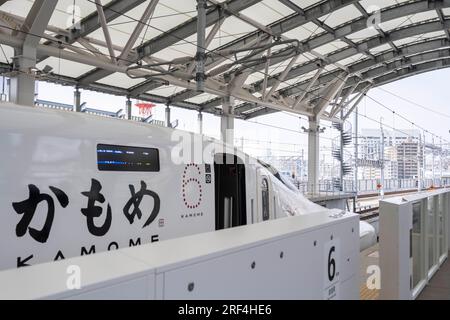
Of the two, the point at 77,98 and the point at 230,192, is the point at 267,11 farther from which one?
the point at 230,192

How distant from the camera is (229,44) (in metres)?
13.4

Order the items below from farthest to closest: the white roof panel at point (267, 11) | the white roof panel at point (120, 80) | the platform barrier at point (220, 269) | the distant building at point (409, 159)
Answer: the distant building at point (409, 159), the white roof panel at point (120, 80), the white roof panel at point (267, 11), the platform barrier at point (220, 269)

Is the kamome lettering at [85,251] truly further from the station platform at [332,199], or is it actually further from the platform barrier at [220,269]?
the station platform at [332,199]

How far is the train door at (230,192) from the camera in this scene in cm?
518

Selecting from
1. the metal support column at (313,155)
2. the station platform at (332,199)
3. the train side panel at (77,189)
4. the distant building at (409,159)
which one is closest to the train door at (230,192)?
the train side panel at (77,189)

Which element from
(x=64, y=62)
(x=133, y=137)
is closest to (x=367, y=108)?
(x=64, y=62)

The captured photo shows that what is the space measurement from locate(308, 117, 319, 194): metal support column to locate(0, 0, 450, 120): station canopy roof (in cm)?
63

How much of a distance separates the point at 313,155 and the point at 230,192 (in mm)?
16335

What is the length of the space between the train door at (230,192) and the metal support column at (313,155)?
1588 centimetres

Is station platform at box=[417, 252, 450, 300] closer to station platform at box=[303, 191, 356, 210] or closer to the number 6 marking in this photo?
the number 6 marking

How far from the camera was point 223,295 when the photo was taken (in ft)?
4.58

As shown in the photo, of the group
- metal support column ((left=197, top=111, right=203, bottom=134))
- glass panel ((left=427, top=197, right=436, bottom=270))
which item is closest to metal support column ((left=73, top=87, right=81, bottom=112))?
metal support column ((left=197, top=111, right=203, bottom=134))

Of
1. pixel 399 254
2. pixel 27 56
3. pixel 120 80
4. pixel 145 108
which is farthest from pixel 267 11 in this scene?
pixel 399 254
